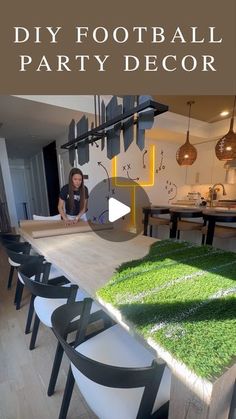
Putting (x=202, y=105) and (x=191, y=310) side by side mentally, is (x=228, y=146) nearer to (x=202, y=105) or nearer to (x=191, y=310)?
(x=202, y=105)

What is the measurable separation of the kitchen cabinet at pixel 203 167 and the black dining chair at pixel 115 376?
454cm

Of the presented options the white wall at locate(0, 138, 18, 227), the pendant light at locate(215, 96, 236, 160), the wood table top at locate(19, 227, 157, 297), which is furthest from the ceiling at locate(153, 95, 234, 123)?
the white wall at locate(0, 138, 18, 227)

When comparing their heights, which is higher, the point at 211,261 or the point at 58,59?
the point at 58,59

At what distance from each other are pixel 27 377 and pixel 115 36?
8.37ft

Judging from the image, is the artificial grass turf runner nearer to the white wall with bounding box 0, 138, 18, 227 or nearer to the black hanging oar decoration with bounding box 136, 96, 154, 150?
the black hanging oar decoration with bounding box 136, 96, 154, 150

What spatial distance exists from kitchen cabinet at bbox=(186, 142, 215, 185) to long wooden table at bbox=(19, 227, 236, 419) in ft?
12.0

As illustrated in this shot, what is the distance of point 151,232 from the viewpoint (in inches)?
145

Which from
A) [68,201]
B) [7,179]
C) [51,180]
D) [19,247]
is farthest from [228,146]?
[7,179]

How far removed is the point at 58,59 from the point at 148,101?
1.11 meters

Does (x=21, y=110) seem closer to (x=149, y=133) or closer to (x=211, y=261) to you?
(x=149, y=133)

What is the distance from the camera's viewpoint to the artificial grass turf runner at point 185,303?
558 mm

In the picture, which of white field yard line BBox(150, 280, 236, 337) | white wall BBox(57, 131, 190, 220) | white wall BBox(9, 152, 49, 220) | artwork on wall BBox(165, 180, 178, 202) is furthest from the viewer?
white wall BBox(9, 152, 49, 220)

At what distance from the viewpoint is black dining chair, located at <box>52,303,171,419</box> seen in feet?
1.86

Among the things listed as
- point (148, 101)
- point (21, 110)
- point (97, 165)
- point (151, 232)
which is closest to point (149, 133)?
point (97, 165)
